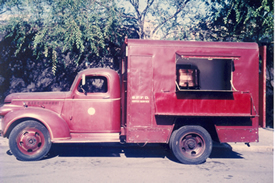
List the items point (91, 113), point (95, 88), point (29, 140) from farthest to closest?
point (95, 88)
point (91, 113)
point (29, 140)

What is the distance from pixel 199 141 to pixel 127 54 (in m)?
2.74

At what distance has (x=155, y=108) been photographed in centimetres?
583

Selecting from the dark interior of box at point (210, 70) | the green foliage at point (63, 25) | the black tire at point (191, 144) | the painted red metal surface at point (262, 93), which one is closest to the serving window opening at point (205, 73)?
the dark interior of box at point (210, 70)

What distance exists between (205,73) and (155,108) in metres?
2.31

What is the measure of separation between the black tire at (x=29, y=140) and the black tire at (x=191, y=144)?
3.02 meters

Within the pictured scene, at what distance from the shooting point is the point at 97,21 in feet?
28.0

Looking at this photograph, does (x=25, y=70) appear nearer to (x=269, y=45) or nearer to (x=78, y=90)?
(x=78, y=90)

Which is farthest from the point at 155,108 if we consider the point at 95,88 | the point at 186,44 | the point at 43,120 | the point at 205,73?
the point at 43,120

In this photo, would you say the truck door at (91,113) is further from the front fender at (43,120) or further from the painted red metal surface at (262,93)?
the painted red metal surface at (262,93)

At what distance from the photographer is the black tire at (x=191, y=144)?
5.93 meters

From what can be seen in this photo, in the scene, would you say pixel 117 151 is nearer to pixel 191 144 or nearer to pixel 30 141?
pixel 191 144

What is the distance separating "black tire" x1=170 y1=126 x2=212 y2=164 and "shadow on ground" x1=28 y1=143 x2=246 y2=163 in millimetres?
420

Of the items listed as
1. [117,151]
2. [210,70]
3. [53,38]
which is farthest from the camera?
[53,38]

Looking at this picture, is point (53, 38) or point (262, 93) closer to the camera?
point (262, 93)
